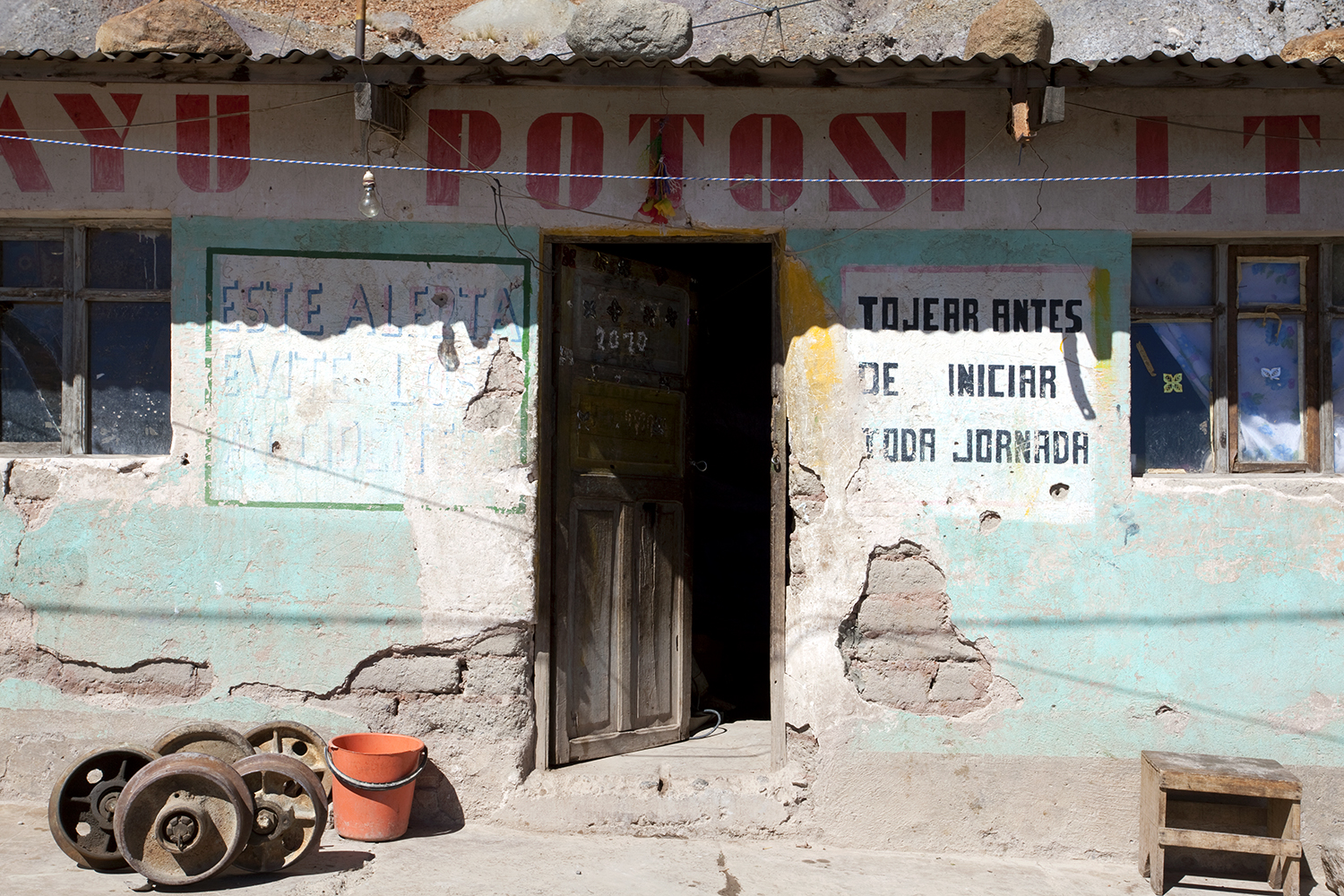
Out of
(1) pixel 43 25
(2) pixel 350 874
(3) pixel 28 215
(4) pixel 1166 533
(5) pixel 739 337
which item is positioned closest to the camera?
(2) pixel 350 874

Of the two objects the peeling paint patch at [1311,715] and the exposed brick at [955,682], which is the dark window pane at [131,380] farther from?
the peeling paint patch at [1311,715]

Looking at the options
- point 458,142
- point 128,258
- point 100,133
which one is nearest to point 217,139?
point 100,133

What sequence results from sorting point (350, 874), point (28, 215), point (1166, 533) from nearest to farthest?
point (350, 874) < point (1166, 533) < point (28, 215)

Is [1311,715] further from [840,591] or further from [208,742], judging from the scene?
[208,742]

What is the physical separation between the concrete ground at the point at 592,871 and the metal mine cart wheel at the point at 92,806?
84mm

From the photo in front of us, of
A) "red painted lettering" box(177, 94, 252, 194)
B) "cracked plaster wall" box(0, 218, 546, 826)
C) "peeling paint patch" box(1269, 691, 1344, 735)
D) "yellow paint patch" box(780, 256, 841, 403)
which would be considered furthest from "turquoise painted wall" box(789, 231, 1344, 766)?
"red painted lettering" box(177, 94, 252, 194)

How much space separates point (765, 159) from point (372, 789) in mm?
3388

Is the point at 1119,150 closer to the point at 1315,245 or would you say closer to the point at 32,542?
the point at 1315,245

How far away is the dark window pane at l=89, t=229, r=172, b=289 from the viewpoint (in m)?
5.09

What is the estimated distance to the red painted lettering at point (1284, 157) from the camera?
480 centimetres

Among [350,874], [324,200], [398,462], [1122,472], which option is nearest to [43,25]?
[324,200]

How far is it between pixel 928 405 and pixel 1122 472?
3.09 ft

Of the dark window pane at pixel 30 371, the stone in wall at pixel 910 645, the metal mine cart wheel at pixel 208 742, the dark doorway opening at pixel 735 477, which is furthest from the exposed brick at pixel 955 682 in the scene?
the dark window pane at pixel 30 371

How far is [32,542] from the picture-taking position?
15.8ft
